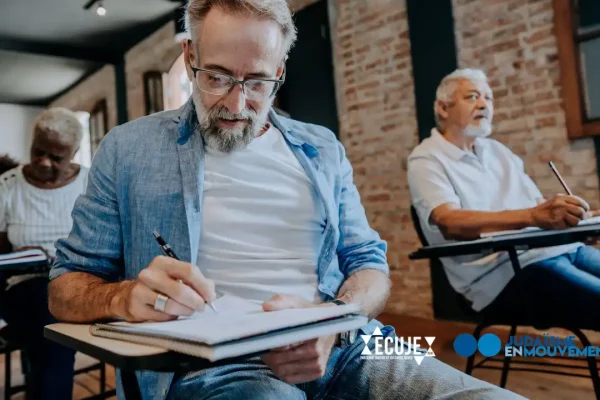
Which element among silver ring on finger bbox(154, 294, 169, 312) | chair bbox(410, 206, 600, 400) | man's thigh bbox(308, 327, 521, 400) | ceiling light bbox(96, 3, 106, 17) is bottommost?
chair bbox(410, 206, 600, 400)

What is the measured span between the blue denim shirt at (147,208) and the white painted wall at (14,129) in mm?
9569

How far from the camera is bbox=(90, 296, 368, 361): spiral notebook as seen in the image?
0.61m

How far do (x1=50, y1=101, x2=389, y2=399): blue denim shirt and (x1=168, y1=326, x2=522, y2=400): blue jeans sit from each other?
10 centimetres

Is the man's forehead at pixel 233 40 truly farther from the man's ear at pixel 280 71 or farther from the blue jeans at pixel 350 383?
the blue jeans at pixel 350 383

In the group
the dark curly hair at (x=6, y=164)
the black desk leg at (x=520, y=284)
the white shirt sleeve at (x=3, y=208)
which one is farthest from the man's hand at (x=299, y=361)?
the dark curly hair at (x=6, y=164)

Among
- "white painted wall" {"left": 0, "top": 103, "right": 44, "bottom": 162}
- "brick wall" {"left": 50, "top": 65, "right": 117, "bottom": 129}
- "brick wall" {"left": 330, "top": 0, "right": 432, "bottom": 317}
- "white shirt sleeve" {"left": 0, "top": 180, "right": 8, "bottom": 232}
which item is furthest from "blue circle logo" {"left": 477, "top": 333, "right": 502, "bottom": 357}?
"white painted wall" {"left": 0, "top": 103, "right": 44, "bottom": 162}

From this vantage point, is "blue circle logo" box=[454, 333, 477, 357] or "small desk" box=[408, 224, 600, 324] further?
"blue circle logo" box=[454, 333, 477, 357]

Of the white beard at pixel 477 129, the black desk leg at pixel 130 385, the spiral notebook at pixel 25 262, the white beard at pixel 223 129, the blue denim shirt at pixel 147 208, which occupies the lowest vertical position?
the black desk leg at pixel 130 385

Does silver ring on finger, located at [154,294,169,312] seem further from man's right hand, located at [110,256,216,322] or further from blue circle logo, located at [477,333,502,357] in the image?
blue circle logo, located at [477,333,502,357]

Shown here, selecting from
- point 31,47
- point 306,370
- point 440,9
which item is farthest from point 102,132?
point 306,370

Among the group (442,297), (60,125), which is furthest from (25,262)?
(442,297)

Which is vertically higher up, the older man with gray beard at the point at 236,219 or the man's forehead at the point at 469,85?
the man's forehead at the point at 469,85

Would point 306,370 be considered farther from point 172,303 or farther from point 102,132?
point 102,132

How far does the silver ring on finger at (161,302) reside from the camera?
2.56 ft
